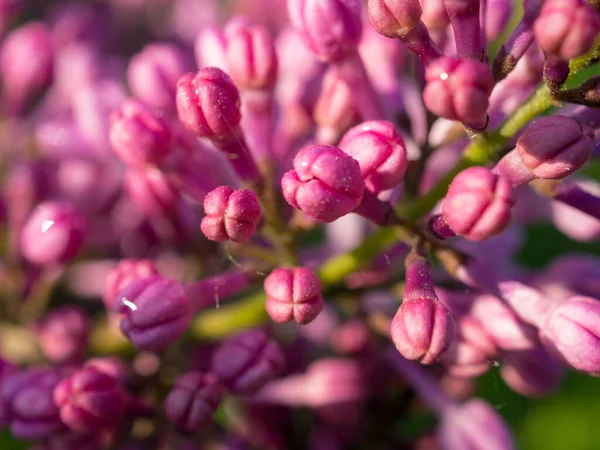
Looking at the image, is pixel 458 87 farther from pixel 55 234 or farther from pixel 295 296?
pixel 55 234

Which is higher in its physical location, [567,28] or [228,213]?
[567,28]

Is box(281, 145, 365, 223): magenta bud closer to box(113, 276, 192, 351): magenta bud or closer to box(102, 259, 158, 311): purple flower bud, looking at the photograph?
box(113, 276, 192, 351): magenta bud

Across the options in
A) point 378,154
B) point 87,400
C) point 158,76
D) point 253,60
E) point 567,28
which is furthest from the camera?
point 158,76

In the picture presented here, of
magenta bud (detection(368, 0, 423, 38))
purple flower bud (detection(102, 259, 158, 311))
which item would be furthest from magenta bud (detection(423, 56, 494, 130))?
purple flower bud (detection(102, 259, 158, 311))

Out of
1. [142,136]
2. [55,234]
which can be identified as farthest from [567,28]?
[55,234]

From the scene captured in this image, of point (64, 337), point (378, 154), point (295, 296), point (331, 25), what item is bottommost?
point (64, 337)

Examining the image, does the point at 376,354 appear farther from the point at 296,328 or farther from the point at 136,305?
the point at 136,305
